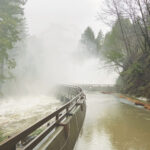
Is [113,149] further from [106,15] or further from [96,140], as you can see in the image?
[106,15]

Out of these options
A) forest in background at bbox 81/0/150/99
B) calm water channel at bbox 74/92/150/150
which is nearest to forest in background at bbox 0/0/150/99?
forest in background at bbox 81/0/150/99

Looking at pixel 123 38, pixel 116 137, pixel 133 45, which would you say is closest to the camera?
pixel 116 137

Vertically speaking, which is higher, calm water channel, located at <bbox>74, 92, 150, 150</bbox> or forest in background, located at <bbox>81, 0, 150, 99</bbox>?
forest in background, located at <bbox>81, 0, 150, 99</bbox>

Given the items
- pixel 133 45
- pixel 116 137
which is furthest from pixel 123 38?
pixel 116 137

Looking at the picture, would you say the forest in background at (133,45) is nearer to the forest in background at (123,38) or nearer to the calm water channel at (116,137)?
the forest in background at (123,38)

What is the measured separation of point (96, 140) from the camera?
4.11 meters

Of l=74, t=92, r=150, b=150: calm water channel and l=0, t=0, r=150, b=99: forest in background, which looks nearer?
l=74, t=92, r=150, b=150: calm water channel

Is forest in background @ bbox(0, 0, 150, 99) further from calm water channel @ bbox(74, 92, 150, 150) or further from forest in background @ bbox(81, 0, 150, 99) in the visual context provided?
calm water channel @ bbox(74, 92, 150, 150)

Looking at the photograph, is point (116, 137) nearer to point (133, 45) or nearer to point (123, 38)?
point (123, 38)

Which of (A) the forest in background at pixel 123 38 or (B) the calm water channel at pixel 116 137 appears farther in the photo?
(A) the forest in background at pixel 123 38

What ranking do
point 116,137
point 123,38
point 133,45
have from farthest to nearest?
point 133,45 → point 123,38 → point 116,137

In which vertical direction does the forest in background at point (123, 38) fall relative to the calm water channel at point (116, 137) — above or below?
above

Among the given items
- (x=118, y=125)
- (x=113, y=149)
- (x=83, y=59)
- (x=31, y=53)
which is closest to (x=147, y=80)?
(x=118, y=125)

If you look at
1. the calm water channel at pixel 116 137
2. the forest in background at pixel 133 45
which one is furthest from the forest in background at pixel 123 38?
the calm water channel at pixel 116 137
